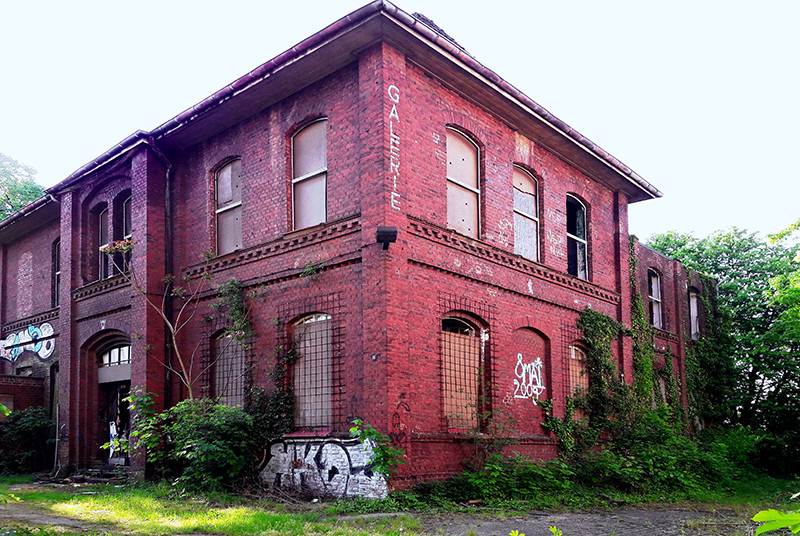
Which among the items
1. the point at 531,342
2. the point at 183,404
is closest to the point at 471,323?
the point at 531,342

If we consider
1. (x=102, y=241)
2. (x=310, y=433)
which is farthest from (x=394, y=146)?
(x=102, y=241)

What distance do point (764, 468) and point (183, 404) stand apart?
16.6 meters

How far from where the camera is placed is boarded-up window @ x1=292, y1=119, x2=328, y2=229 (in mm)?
12602

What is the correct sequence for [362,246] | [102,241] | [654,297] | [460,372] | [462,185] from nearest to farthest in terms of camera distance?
[362,246] → [460,372] → [462,185] → [102,241] → [654,297]

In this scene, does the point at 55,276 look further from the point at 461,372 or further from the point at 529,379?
the point at 529,379

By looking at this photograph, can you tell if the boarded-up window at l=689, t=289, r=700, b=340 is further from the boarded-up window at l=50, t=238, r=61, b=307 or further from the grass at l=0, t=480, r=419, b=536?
the boarded-up window at l=50, t=238, r=61, b=307

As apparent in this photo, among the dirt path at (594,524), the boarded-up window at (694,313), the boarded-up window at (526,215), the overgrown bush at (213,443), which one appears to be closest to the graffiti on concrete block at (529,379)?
the boarded-up window at (526,215)

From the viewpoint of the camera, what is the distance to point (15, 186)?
27.5 m

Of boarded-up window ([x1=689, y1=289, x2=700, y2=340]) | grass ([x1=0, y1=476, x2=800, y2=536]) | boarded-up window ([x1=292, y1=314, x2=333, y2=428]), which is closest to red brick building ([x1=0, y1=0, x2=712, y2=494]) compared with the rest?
boarded-up window ([x1=292, y1=314, x2=333, y2=428])

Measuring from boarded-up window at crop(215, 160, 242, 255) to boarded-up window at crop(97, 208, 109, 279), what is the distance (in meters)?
4.38

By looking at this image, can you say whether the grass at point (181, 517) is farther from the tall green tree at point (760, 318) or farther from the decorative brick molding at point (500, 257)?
the tall green tree at point (760, 318)

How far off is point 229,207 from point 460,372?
19.3 ft

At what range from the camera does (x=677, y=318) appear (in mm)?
21281

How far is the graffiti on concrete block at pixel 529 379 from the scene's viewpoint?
538 inches
